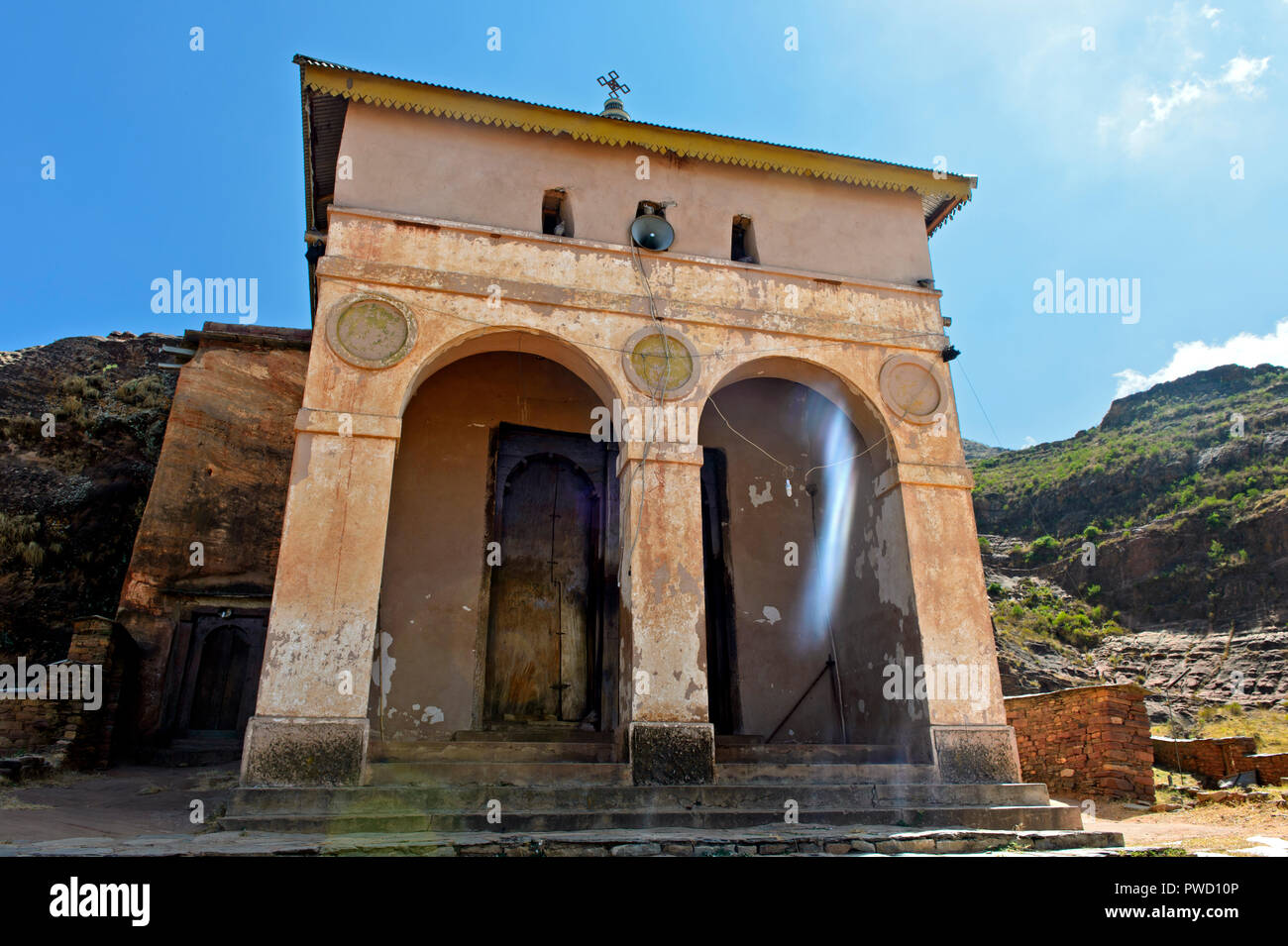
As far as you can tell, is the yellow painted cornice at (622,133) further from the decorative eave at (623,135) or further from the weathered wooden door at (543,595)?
the weathered wooden door at (543,595)

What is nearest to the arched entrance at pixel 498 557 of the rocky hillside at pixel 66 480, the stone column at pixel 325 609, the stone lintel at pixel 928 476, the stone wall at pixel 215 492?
the stone column at pixel 325 609

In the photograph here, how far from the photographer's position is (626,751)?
7.30m

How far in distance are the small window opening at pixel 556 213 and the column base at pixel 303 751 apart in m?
5.66

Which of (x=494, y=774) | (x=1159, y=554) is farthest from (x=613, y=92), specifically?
(x=1159, y=554)

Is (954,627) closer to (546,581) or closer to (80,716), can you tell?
(546,581)

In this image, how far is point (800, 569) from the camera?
35.9 ft

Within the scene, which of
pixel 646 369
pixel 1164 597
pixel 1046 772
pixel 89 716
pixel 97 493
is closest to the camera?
pixel 646 369

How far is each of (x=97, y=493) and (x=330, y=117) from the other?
10974 mm

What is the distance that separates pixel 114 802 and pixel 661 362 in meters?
7.03

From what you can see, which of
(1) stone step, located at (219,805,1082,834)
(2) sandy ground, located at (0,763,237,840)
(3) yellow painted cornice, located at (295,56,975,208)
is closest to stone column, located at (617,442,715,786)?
(1) stone step, located at (219,805,1082,834)

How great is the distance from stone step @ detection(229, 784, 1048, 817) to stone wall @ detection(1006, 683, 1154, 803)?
12.9 ft

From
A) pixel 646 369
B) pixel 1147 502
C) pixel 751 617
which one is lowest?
pixel 751 617
